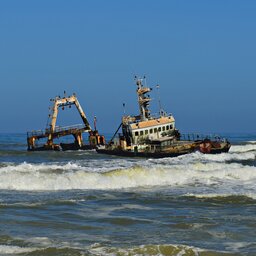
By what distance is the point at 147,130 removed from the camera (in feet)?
160

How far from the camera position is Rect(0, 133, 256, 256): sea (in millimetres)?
11414

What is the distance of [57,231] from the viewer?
13.0m

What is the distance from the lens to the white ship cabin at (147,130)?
48.8 m

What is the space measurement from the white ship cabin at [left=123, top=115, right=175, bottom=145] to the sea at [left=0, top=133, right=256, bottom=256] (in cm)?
2174

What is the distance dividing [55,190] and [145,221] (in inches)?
319

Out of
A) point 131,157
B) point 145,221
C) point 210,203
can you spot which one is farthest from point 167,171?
point 131,157

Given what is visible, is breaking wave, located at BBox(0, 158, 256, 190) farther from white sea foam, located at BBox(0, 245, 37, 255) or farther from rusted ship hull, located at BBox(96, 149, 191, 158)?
rusted ship hull, located at BBox(96, 149, 191, 158)

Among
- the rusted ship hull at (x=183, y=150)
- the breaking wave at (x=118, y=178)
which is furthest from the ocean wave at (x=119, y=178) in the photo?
the rusted ship hull at (x=183, y=150)

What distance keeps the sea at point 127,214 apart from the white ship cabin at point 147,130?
21.7 m

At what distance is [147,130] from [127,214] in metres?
33.4

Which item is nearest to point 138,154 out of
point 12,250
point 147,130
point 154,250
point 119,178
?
point 147,130

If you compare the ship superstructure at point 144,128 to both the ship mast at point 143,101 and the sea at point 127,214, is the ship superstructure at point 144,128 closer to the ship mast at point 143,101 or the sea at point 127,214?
the ship mast at point 143,101

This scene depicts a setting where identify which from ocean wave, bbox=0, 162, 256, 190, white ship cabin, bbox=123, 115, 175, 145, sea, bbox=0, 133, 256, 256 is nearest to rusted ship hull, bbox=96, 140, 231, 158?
white ship cabin, bbox=123, 115, 175, 145

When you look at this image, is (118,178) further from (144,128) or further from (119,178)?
(144,128)
